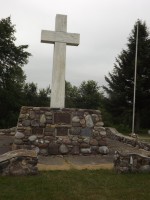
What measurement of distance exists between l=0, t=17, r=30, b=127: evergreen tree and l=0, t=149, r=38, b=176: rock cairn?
919 inches

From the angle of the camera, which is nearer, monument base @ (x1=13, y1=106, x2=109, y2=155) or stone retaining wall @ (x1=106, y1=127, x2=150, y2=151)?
monument base @ (x1=13, y1=106, x2=109, y2=155)

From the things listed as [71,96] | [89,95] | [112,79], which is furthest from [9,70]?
[71,96]

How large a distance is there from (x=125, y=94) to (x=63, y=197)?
25227 mm

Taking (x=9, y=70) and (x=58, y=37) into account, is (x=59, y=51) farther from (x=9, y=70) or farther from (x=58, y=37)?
(x=9, y=70)

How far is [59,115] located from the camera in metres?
9.73

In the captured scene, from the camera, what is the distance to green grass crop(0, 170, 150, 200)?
531cm

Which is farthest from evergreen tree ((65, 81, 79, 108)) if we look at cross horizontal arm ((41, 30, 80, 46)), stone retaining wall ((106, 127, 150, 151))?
cross horizontal arm ((41, 30, 80, 46))

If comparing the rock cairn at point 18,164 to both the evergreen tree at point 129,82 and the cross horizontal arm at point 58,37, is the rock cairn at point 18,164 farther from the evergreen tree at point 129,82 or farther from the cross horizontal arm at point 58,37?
the evergreen tree at point 129,82

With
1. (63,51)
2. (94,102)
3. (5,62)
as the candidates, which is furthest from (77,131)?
(94,102)

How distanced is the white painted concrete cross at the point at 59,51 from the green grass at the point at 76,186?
3.37 m

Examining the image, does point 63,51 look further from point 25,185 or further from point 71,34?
point 25,185

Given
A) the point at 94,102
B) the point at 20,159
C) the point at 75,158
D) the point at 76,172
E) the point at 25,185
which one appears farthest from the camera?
the point at 94,102

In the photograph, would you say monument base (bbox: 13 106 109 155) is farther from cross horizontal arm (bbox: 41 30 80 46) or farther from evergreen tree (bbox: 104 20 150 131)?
evergreen tree (bbox: 104 20 150 131)

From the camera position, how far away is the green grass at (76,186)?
5.31 meters
